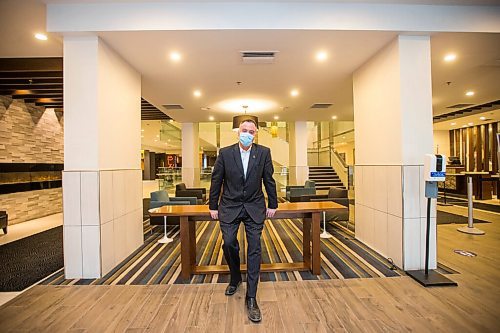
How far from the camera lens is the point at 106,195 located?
12.2 feet

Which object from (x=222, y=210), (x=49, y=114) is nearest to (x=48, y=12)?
(x=222, y=210)

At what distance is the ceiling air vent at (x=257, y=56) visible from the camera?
4281 millimetres

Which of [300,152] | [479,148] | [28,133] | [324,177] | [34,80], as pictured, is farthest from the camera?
[324,177]

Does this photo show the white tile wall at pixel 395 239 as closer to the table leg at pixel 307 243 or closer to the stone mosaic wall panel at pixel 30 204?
the table leg at pixel 307 243

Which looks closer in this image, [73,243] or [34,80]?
[73,243]

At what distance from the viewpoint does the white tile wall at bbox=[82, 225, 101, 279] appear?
3.54m

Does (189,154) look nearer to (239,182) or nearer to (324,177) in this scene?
(324,177)

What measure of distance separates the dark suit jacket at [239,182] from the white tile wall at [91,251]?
1839 mm

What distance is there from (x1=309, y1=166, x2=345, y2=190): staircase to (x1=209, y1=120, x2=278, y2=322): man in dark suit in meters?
10.0

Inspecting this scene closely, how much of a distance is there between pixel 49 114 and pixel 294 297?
29.3 ft

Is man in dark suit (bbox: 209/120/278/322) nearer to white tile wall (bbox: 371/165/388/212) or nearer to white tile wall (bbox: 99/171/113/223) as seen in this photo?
white tile wall (bbox: 99/171/113/223)

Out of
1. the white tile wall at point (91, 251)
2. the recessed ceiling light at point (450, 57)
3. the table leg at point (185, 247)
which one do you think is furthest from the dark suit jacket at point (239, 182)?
the recessed ceiling light at point (450, 57)

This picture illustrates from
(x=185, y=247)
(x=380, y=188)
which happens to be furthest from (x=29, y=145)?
(x=380, y=188)

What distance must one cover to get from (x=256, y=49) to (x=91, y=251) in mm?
3657
